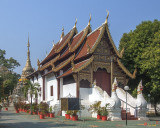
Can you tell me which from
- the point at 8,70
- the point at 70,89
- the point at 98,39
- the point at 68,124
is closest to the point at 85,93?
the point at 70,89

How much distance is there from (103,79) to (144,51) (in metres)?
4.71

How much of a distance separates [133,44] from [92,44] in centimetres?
461

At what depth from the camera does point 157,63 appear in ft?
63.9

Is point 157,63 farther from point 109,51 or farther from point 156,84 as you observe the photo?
point 109,51

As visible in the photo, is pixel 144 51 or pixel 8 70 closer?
pixel 144 51

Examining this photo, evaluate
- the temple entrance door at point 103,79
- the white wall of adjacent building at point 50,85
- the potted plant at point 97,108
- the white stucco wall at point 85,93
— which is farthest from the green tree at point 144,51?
the white wall of adjacent building at point 50,85

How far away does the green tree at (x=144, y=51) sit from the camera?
20.5m

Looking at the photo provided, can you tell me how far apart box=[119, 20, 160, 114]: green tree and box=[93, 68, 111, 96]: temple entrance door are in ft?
10.1

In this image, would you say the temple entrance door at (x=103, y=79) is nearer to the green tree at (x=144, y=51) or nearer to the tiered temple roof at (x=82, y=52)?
the tiered temple roof at (x=82, y=52)

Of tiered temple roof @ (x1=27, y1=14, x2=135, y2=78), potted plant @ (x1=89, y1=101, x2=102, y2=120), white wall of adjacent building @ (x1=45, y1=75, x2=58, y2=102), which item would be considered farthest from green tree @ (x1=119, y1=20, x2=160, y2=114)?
white wall of adjacent building @ (x1=45, y1=75, x2=58, y2=102)

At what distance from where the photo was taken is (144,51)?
72.8ft

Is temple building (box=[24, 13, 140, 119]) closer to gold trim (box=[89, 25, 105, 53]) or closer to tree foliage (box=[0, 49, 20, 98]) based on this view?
gold trim (box=[89, 25, 105, 53])

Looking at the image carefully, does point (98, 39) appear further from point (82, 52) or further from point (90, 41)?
point (82, 52)

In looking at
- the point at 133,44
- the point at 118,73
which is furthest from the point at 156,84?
the point at 133,44
